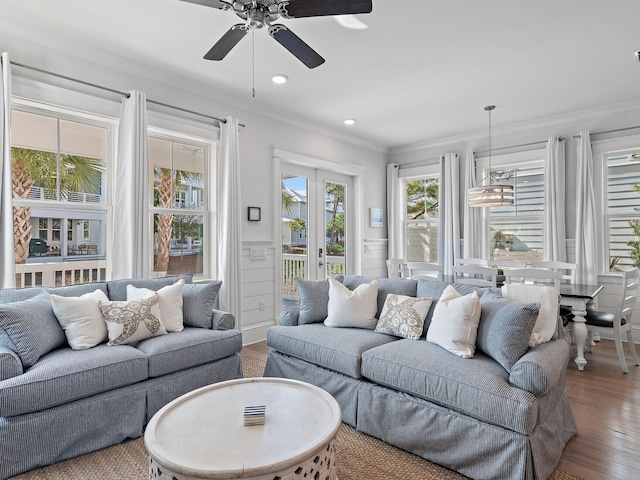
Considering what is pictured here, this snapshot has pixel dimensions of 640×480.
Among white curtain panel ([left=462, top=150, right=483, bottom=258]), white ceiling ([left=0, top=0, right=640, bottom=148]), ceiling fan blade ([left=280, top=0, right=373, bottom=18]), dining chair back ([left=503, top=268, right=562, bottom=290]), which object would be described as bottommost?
dining chair back ([left=503, top=268, right=562, bottom=290])

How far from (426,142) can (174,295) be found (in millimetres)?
4563

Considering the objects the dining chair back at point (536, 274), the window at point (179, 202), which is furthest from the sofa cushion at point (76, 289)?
the dining chair back at point (536, 274)

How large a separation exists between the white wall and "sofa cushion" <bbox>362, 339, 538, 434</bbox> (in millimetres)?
2220

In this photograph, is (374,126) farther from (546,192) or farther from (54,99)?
(54,99)

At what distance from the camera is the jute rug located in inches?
77.1

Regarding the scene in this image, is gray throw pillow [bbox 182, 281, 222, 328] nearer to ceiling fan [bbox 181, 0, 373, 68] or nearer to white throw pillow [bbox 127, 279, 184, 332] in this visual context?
white throw pillow [bbox 127, 279, 184, 332]

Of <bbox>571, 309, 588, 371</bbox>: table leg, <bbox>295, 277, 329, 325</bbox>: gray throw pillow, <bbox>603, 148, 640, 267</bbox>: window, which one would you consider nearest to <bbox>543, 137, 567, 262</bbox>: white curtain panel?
<bbox>603, 148, 640, 267</bbox>: window

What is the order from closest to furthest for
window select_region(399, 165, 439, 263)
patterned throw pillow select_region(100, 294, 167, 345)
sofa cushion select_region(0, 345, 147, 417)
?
sofa cushion select_region(0, 345, 147, 417) → patterned throw pillow select_region(100, 294, 167, 345) → window select_region(399, 165, 439, 263)

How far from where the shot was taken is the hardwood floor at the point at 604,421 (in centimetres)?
202

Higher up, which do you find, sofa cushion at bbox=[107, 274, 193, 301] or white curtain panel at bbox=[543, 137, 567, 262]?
white curtain panel at bbox=[543, 137, 567, 262]

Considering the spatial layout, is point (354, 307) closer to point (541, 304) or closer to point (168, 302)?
point (541, 304)

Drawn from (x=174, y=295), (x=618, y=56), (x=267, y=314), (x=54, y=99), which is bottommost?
(x=267, y=314)

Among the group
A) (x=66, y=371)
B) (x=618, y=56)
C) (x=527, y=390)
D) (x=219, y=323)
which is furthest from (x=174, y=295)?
(x=618, y=56)

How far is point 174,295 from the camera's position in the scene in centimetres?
300
